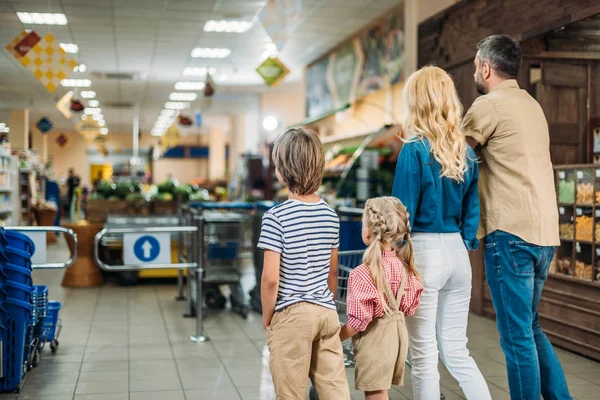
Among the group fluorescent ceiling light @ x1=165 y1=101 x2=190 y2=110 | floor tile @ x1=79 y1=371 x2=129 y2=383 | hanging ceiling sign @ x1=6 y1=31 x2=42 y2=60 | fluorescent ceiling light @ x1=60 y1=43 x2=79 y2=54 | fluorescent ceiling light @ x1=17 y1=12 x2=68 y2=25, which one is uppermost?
fluorescent ceiling light @ x1=165 y1=101 x2=190 y2=110

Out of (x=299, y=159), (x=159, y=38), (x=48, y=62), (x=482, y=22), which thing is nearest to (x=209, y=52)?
(x=159, y=38)

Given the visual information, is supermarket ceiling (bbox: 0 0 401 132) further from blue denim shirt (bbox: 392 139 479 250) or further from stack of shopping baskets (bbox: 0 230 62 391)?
blue denim shirt (bbox: 392 139 479 250)

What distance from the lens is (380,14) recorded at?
10.5 metres

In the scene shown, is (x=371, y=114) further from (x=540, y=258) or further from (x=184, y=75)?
(x=540, y=258)

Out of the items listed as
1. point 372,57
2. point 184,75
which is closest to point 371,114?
point 372,57

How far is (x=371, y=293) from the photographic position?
2707 mm

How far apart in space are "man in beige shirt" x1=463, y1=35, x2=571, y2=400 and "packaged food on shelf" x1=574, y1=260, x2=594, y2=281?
2.11 meters

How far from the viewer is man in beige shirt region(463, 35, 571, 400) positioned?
120 inches

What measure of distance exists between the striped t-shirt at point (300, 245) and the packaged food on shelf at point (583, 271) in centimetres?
310

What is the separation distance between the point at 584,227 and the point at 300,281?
129 inches

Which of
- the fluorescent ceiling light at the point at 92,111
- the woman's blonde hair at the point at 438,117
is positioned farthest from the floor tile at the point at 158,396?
the fluorescent ceiling light at the point at 92,111

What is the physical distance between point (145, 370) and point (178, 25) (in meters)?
7.37

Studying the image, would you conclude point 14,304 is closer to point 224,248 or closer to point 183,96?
point 224,248

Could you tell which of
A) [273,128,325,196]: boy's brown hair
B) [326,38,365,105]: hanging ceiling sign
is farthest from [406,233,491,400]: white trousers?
[326,38,365,105]: hanging ceiling sign
